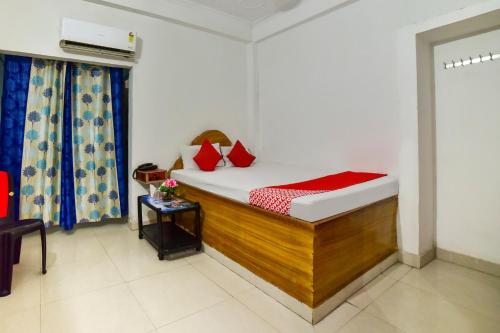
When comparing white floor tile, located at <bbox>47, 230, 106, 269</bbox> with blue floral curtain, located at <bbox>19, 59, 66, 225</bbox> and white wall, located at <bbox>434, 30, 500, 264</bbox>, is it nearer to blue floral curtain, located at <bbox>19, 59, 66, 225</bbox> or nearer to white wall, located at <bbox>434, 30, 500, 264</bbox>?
blue floral curtain, located at <bbox>19, 59, 66, 225</bbox>

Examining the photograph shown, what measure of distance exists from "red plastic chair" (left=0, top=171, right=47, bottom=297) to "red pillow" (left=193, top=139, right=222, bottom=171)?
5.45 feet

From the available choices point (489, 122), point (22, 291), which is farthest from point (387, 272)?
point (22, 291)

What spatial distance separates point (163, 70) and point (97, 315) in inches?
112

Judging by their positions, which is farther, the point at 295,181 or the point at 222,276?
the point at 295,181

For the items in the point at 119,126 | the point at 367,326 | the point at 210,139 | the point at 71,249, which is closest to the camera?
the point at 367,326

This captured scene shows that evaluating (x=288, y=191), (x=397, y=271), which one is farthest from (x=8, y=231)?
(x=397, y=271)

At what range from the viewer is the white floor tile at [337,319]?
175 centimetres

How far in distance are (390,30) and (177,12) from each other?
251 cm

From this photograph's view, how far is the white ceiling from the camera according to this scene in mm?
3619

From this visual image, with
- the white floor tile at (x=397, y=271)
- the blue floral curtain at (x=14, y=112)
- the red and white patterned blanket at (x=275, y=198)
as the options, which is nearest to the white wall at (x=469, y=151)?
the white floor tile at (x=397, y=271)

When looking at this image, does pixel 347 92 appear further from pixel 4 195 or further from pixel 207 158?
pixel 4 195

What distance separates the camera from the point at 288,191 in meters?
2.16

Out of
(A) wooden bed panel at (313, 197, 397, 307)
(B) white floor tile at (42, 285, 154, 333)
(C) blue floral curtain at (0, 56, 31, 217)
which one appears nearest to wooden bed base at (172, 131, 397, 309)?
(A) wooden bed panel at (313, 197, 397, 307)

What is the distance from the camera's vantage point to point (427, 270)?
2.48 meters
